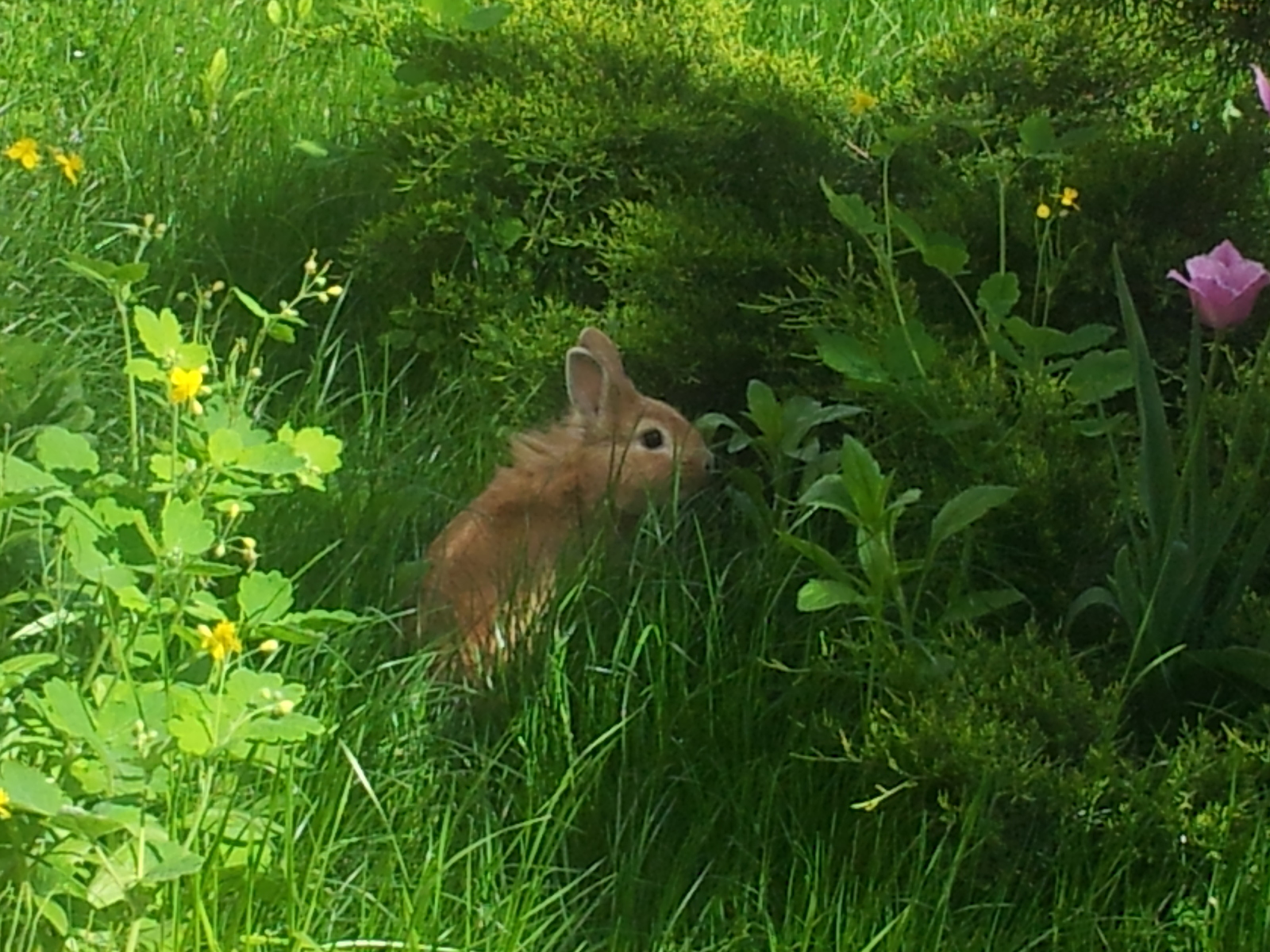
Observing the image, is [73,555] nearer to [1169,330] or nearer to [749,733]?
[749,733]

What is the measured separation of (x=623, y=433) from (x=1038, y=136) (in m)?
0.96

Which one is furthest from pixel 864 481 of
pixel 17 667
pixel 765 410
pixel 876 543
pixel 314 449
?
pixel 17 667

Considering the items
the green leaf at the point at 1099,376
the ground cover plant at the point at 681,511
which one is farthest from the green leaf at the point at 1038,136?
the green leaf at the point at 1099,376

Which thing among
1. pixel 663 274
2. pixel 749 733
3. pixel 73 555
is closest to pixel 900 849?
pixel 749 733

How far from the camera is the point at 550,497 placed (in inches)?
139

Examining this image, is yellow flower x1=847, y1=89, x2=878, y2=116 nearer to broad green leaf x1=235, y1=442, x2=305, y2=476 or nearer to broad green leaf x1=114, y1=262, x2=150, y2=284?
broad green leaf x1=114, y1=262, x2=150, y2=284

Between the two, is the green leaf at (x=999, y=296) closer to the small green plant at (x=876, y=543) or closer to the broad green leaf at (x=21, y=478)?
the small green plant at (x=876, y=543)

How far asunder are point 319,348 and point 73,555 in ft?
5.69

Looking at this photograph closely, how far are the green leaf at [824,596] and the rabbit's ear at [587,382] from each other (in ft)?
3.55

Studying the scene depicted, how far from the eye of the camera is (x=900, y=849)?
8.77ft

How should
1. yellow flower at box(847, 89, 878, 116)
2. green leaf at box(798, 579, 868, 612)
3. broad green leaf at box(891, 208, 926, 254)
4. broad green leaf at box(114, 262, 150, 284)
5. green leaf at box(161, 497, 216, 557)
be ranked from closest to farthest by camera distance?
green leaf at box(161, 497, 216, 557), broad green leaf at box(114, 262, 150, 284), green leaf at box(798, 579, 868, 612), broad green leaf at box(891, 208, 926, 254), yellow flower at box(847, 89, 878, 116)

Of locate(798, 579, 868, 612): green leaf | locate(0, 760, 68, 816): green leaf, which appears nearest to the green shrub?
locate(798, 579, 868, 612): green leaf

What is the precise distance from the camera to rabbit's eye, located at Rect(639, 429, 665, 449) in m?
3.68

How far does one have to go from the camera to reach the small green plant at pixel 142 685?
6.72 ft
